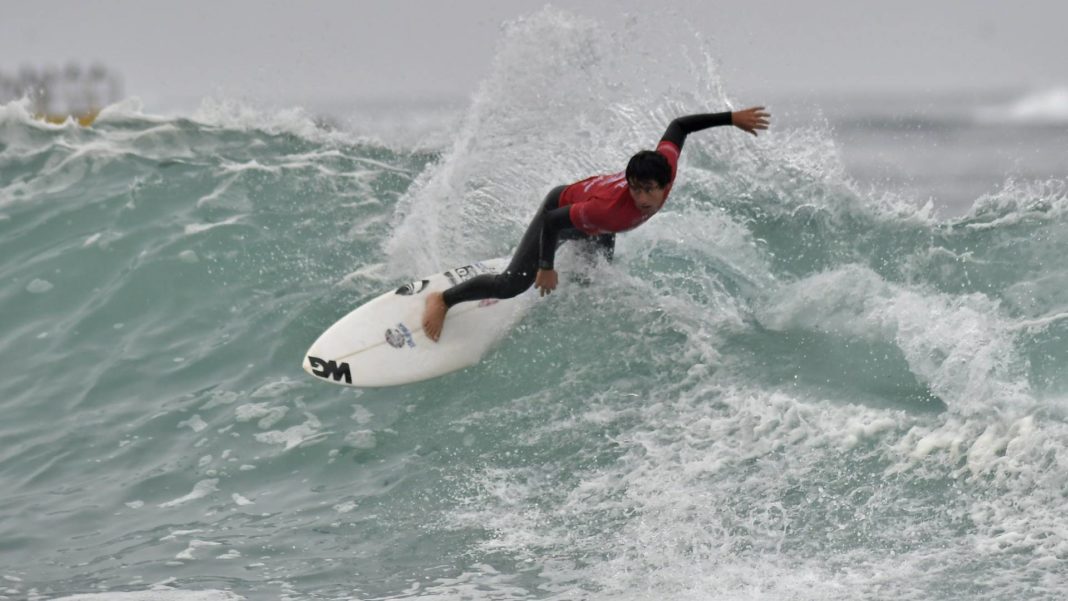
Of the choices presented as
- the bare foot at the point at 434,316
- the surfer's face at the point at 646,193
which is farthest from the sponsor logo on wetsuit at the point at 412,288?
the surfer's face at the point at 646,193

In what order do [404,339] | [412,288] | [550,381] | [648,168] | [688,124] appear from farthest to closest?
[412,288] → [404,339] → [550,381] → [688,124] → [648,168]

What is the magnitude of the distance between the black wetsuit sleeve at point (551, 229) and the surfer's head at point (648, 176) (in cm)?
45

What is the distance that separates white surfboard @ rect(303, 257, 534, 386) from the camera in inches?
245

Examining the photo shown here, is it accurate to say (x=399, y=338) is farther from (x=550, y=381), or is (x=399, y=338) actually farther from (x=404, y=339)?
(x=550, y=381)

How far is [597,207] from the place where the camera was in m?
5.64

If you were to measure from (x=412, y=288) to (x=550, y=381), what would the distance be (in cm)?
93

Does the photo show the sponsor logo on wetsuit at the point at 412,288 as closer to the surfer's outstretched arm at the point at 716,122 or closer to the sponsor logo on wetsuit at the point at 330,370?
the sponsor logo on wetsuit at the point at 330,370

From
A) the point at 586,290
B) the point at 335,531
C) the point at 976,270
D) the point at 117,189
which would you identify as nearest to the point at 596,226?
the point at 586,290

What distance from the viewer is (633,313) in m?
6.54

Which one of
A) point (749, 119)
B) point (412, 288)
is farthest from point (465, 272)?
point (749, 119)

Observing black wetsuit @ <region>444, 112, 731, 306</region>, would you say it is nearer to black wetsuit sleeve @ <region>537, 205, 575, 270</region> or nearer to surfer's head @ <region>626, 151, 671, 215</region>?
black wetsuit sleeve @ <region>537, 205, 575, 270</region>

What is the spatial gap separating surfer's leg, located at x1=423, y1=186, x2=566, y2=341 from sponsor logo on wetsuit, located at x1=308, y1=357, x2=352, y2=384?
0.64 metres

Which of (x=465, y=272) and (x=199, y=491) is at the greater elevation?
(x=465, y=272)

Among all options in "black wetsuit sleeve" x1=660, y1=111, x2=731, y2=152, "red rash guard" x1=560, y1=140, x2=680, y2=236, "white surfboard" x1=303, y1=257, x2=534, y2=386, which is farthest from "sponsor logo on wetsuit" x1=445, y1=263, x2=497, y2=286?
"black wetsuit sleeve" x1=660, y1=111, x2=731, y2=152
